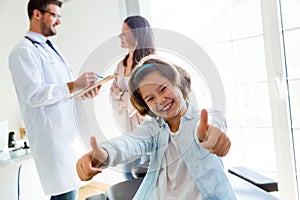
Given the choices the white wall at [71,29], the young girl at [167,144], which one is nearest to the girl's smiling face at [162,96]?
the young girl at [167,144]

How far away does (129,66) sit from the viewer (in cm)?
58

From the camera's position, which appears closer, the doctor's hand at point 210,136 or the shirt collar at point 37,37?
the doctor's hand at point 210,136

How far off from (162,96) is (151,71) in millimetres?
47

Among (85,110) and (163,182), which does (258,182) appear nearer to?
(163,182)

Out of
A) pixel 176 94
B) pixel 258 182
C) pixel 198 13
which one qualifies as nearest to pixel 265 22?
pixel 198 13

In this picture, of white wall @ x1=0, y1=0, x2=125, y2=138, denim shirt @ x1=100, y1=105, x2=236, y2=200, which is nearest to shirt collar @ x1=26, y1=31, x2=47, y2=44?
white wall @ x1=0, y1=0, x2=125, y2=138

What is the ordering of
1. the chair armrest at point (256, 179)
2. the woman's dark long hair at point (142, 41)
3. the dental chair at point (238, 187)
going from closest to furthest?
the woman's dark long hair at point (142, 41) → the dental chair at point (238, 187) → the chair armrest at point (256, 179)

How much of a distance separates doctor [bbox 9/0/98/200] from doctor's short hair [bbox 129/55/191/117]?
290 millimetres

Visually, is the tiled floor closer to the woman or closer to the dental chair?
the dental chair

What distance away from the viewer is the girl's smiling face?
502 millimetres

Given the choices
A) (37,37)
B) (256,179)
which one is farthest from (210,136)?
(37,37)

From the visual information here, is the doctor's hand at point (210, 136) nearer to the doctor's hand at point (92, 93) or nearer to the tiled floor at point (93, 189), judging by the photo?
the doctor's hand at point (92, 93)

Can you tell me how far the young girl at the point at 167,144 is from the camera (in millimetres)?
505

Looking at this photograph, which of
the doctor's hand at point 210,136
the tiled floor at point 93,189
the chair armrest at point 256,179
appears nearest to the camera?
the doctor's hand at point 210,136
